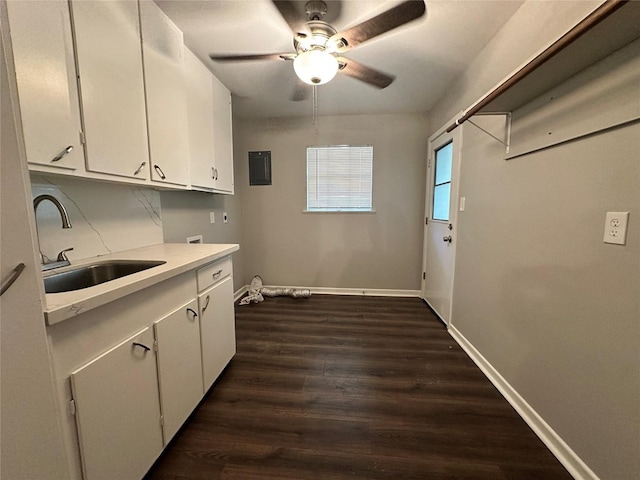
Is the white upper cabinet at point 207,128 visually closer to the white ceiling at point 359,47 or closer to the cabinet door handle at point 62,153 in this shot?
the white ceiling at point 359,47

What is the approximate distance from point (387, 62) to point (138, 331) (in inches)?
99.9

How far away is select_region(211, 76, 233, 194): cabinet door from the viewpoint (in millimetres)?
2289

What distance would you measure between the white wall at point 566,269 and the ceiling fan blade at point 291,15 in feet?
4.32

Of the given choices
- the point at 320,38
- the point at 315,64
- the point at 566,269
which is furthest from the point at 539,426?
the point at 320,38

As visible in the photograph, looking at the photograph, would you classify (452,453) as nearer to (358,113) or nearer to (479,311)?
(479,311)

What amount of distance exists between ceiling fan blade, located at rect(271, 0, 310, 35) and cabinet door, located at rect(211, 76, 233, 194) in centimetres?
116

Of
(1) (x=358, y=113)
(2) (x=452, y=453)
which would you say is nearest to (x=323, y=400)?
(2) (x=452, y=453)

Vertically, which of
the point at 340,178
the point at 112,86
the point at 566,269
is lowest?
the point at 566,269

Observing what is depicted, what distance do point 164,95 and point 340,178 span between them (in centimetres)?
226

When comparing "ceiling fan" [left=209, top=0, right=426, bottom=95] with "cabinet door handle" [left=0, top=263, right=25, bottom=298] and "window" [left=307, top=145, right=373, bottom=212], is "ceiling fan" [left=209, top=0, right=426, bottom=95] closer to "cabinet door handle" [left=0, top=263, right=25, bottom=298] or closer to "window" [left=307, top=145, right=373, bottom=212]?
"cabinet door handle" [left=0, top=263, right=25, bottom=298]

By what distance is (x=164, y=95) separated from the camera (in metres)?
1.61

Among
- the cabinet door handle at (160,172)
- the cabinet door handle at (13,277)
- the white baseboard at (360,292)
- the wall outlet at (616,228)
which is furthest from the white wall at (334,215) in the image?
the cabinet door handle at (13,277)

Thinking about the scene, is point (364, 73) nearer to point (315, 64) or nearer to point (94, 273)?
point (315, 64)

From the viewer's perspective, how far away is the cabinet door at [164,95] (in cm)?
149
